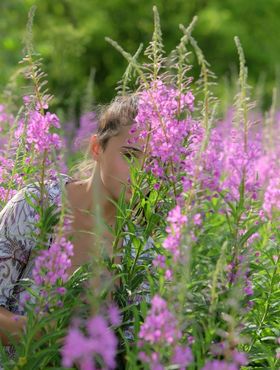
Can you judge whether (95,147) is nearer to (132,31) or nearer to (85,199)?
(85,199)

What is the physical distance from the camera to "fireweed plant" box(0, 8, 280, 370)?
9.30 ft

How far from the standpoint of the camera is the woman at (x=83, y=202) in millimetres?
3971

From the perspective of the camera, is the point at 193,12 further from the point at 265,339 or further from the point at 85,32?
the point at 265,339

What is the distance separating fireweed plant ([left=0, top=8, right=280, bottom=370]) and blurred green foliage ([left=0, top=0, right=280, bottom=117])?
43.5ft

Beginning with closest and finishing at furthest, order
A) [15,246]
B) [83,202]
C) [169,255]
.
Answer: [169,255] < [15,246] < [83,202]

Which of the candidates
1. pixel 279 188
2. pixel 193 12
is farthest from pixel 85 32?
pixel 279 188

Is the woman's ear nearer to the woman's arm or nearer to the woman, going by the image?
the woman

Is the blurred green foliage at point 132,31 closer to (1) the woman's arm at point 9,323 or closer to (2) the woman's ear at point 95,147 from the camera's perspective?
(2) the woman's ear at point 95,147

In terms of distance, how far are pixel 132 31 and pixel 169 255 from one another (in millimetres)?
16143

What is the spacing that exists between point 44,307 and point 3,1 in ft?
41.1

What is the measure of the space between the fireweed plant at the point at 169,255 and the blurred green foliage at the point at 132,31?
13.2m

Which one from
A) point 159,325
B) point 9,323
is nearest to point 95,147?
point 9,323

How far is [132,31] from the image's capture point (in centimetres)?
1905

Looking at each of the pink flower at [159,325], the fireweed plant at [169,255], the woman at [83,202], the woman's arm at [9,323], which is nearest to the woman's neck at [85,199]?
the woman at [83,202]
